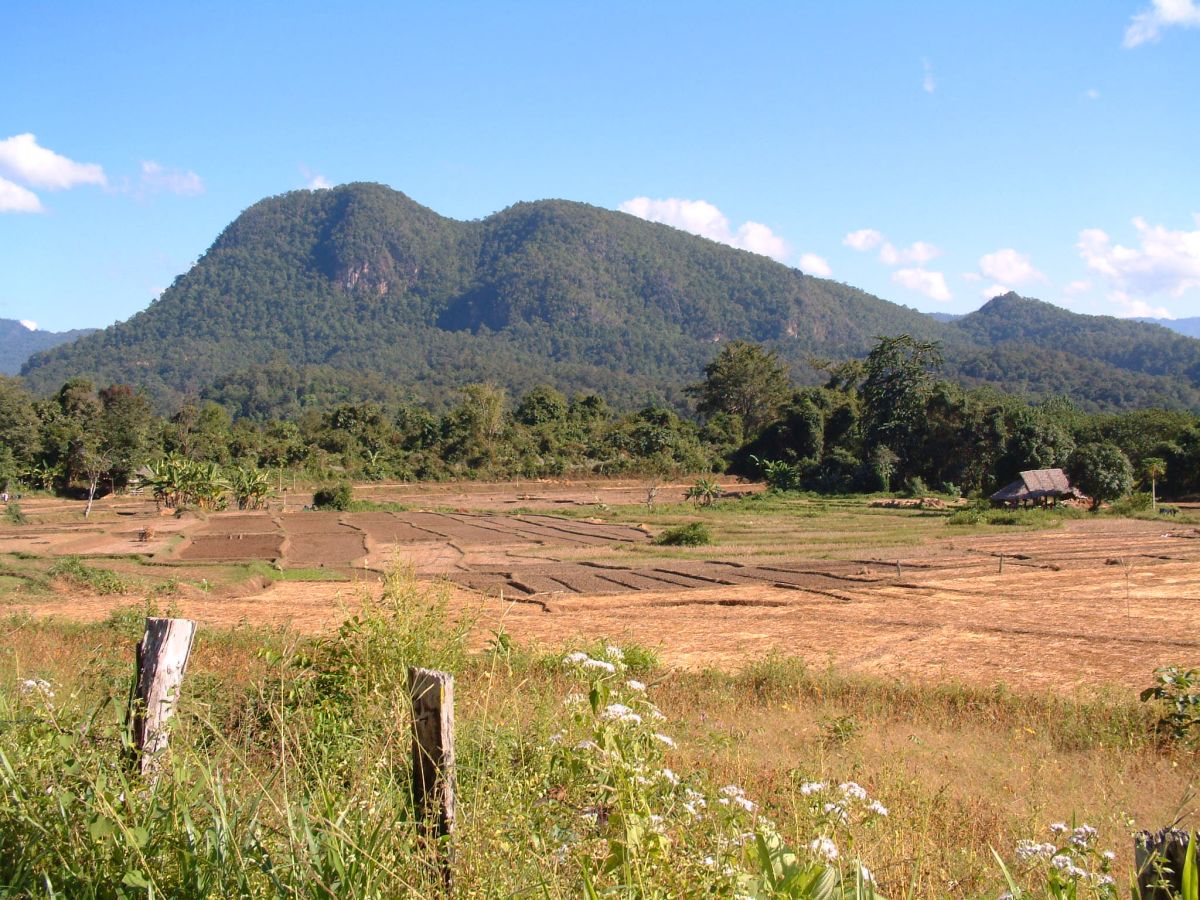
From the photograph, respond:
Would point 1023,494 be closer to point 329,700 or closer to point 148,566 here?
point 148,566

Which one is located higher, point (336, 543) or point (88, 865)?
point (88, 865)

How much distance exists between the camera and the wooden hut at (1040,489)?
1510 inches

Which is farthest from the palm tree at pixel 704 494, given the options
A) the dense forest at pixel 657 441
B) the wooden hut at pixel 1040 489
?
the wooden hut at pixel 1040 489

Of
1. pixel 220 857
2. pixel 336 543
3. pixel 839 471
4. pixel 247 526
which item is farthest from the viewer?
pixel 839 471

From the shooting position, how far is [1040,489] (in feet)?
126

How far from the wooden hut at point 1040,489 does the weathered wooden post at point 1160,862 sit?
3989cm

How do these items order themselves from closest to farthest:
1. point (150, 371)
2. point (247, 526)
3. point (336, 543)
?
point (336, 543), point (247, 526), point (150, 371)

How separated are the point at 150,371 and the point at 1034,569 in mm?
150294

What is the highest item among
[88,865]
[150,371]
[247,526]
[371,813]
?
[150,371]

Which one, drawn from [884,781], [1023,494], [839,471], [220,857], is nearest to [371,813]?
[220,857]

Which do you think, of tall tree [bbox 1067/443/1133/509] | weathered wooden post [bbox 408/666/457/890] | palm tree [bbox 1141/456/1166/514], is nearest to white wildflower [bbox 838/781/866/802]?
weathered wooden post [bbox 408/666/457/890]

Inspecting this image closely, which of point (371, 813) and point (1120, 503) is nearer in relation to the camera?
point (371, 813)

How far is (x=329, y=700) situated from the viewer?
6035 millimetres

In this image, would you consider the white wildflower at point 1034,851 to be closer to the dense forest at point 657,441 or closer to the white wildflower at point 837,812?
the white wildflower at point 837,812
